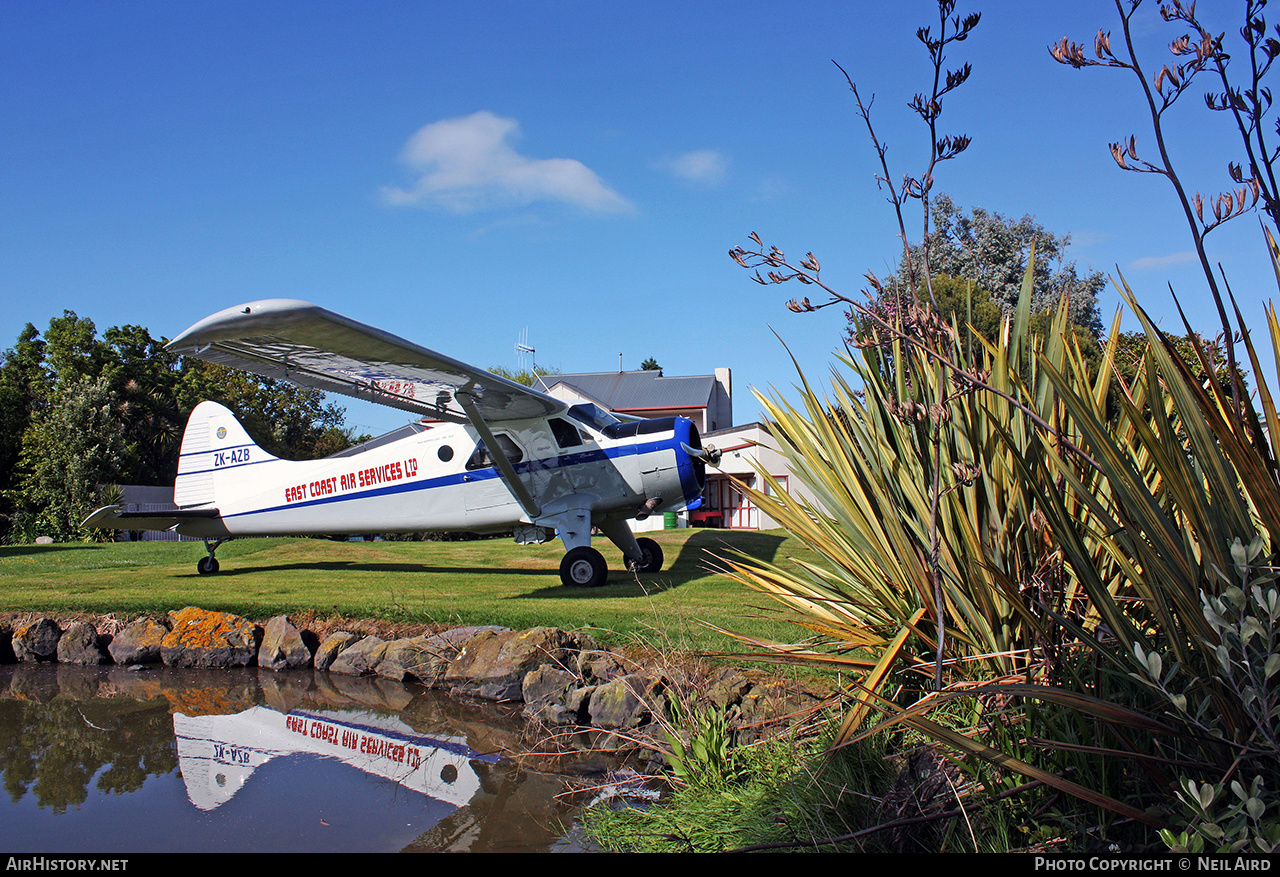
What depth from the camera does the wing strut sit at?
29.6 feet

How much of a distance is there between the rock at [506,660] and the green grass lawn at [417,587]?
38 centimetres

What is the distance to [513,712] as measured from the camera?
5188 mm

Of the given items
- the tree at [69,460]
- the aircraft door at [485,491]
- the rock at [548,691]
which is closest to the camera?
the rock at [548,691]

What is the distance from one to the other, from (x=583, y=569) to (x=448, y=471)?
2.63 meters

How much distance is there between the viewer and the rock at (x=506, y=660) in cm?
534

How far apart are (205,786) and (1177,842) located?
14.0ft

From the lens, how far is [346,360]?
7.96 meters

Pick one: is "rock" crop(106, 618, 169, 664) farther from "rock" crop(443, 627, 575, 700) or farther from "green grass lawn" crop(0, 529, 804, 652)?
"rock" crop(443, 627, 575, 700)

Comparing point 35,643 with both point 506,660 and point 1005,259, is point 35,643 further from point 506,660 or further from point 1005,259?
point 1005,259

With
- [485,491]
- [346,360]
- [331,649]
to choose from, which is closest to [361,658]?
[331,649]

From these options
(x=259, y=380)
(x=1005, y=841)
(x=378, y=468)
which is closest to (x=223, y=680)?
(x=378, y=468)

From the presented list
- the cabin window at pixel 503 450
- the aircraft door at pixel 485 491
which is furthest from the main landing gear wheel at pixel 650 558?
the cabin window at pixel 503 450

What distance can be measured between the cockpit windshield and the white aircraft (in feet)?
0.07

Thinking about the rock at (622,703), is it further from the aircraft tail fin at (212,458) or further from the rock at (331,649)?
the aircraft tail fin at (212,458)
